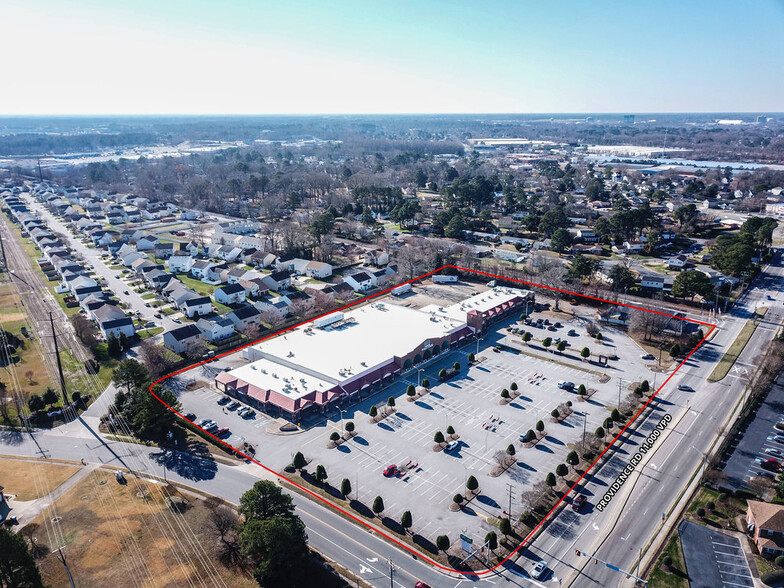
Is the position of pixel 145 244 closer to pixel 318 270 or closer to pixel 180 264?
pixel 180 264

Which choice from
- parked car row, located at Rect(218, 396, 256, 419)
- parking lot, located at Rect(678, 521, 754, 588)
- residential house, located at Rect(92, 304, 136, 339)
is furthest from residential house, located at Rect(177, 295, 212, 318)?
parking lot, located at Rect(678, 521, 754, 588)

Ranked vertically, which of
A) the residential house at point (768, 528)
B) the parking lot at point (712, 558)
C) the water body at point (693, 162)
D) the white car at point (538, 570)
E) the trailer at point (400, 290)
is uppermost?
the water body at point (693, 162)

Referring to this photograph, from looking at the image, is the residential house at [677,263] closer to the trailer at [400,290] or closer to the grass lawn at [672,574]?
the trailer at [400,290]

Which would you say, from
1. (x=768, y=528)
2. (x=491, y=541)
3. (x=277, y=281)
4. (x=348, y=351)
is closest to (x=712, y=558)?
(x=768, y=528)

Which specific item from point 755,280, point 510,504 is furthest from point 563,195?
point 510,504

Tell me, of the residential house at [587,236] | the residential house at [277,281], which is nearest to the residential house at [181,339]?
the residential house at [277,281]

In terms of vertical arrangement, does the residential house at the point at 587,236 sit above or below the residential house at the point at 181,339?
above
